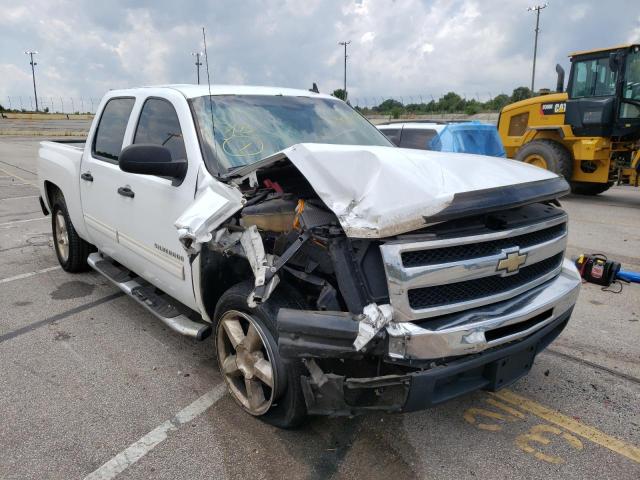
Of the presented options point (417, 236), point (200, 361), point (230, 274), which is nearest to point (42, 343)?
point (200, 361)

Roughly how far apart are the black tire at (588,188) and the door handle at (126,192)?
1090 cm

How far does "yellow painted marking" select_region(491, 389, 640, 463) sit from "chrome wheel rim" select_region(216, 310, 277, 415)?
5.01 feet

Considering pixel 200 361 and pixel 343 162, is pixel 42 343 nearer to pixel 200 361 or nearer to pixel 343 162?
pixel 200 361

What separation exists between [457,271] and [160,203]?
6.84ft

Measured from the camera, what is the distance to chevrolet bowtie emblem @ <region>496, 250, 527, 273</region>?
234 centimetres

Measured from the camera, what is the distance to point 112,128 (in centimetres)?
441

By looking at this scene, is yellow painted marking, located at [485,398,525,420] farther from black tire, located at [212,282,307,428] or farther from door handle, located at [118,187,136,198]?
door handle, located at [118,187,136,198]

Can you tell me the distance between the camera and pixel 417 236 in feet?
7.11

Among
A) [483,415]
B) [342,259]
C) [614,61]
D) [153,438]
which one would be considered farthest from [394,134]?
[153,438]

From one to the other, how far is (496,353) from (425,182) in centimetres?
88

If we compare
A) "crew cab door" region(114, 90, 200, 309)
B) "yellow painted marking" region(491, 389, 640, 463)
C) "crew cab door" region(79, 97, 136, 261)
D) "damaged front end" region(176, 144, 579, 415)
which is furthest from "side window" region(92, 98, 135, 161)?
"yellow painted marking" region(491, 389, 640, 463)

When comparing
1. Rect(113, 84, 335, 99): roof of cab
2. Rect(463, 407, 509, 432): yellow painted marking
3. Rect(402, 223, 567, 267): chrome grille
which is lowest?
Rect(463, 407, 509, 432): yellow painted marking

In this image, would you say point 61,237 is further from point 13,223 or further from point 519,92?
point 519,92

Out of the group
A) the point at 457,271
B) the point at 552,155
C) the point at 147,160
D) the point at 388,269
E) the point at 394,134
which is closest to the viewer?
the point at 388,269
